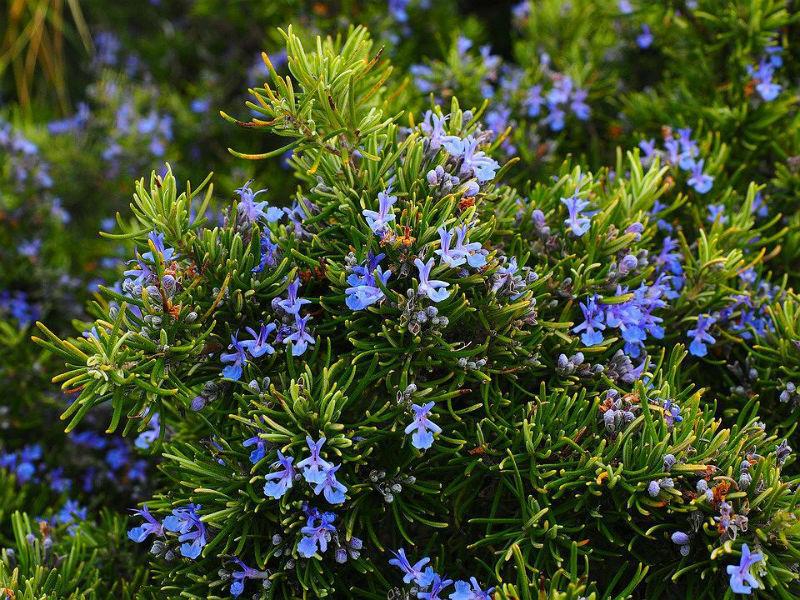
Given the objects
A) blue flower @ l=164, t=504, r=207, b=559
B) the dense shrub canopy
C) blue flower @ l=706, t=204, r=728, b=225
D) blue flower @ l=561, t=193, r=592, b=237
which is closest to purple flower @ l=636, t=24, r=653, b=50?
the dense shrub canopy

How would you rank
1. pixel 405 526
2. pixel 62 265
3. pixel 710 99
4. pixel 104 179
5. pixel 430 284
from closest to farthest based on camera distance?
pixel 430 284
pixel 405 526
pixel 710 99
pixel 62 265
pixel 104 179

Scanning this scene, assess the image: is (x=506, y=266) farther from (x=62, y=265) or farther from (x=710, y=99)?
(x=62, y=265)

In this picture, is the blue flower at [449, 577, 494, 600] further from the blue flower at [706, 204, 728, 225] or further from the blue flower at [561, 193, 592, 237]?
the blue flower at [706, 204, 728, 225]

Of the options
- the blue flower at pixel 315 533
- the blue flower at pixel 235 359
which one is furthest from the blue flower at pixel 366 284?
the blue flower at pixel 315 533

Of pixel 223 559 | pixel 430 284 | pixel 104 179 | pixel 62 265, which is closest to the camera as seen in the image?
pixel 430 284

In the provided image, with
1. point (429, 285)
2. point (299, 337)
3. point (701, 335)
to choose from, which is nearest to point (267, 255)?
point (299, 337)

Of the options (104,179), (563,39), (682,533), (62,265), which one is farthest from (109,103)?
(682,533)
